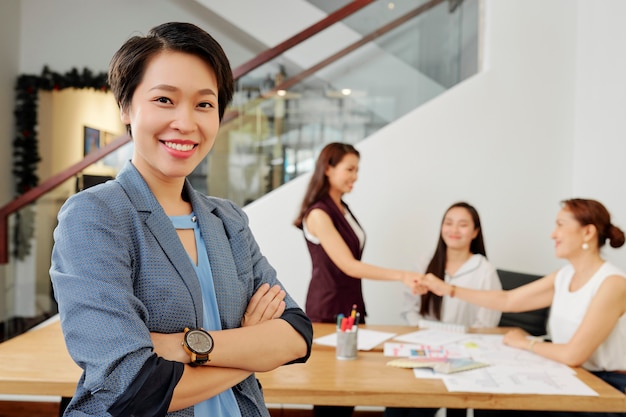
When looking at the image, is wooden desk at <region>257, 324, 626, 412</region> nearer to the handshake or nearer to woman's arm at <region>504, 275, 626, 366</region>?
woman's arm at <region>504, 275, 626, 366</region>

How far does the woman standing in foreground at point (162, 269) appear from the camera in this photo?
1012 mm

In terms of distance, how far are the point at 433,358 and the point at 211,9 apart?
5.08 meters

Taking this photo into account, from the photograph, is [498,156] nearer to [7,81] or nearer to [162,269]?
[162,269]

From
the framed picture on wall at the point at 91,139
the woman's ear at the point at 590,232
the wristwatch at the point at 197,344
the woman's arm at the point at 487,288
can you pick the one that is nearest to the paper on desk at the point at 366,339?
the woman's arm at the point at 487,288

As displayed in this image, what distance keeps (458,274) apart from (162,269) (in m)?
2.40

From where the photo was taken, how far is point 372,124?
414cm

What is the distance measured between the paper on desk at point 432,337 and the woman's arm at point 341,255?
34 cm

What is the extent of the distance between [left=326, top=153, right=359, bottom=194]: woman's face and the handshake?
0.56 metres

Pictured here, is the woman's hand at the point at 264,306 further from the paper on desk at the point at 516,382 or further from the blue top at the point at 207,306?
the paper on desk at the point at 516,382

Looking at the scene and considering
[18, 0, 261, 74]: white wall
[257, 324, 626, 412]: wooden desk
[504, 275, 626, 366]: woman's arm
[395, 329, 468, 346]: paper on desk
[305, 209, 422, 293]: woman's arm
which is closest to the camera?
[257, 324, 626, 412]: wooden desk

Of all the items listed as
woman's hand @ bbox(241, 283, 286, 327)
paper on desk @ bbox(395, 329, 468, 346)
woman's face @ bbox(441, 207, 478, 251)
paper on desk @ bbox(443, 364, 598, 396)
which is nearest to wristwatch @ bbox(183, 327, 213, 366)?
woman's hand @ bbox(241, 283, 286, 327)

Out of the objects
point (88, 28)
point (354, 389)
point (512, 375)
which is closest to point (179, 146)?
point (354, 389)

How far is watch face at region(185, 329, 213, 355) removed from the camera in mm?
1097

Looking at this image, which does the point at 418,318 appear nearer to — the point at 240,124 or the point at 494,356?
the point at 494,356
